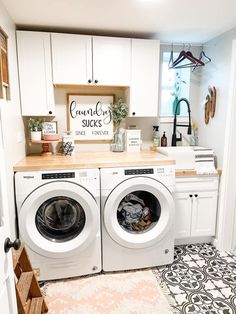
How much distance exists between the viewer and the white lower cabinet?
2514 millimetres

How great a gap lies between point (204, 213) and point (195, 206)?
141mm

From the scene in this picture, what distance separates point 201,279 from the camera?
2.17 m

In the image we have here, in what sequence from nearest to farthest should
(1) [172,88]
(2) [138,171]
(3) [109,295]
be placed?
(3) [109,295]
(2) [138,171]
(1) [172,88]

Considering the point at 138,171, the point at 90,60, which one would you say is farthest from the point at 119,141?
the point at 90,60

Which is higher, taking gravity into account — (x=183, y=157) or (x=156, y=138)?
(x=156, y=138)

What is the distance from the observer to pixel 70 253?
6.87 ft

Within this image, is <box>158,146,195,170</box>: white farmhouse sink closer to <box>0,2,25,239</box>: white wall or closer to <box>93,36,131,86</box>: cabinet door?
<box>93,36,131,86</box>: cabinet door

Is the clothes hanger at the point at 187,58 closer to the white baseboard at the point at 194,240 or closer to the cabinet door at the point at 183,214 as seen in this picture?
the cabinet door at the point at 183,214

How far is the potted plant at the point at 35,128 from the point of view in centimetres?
248

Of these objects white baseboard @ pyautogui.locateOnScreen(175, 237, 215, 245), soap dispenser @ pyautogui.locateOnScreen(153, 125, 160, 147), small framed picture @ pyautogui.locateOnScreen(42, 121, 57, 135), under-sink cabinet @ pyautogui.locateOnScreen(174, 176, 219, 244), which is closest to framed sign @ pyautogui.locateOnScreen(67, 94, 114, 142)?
small framed picture @ pyautogui.locateOnScreen(42, 121, 57, 135)

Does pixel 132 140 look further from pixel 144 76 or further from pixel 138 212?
pixel 138 212

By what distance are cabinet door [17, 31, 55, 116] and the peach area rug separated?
5.34 ft

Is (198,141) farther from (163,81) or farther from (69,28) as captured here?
(69,28)

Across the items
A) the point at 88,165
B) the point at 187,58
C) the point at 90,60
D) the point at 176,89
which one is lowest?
the point at 88,165
